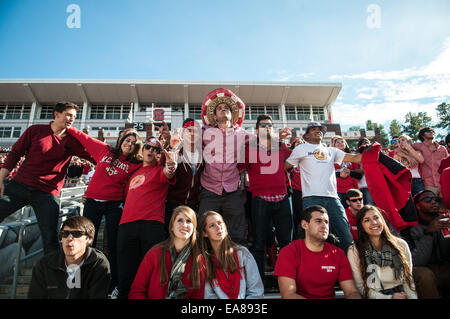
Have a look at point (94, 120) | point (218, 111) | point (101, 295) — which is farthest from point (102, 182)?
point (94, 120)

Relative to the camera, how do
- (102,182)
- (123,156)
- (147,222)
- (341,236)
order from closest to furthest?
1. (147,222)
2. (341,236)
3. (102,182)
4. (123,156)

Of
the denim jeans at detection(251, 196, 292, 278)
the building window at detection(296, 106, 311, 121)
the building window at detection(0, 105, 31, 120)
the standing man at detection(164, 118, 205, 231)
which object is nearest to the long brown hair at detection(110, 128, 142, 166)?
the standing man at detection(164, 118, 205, 231)

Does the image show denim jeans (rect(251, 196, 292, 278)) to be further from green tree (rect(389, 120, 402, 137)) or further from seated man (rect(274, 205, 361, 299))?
green tree (rect(389, 120, 402, 137))

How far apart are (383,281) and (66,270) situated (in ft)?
9.75

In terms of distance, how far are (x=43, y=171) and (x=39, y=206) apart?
0.42 m

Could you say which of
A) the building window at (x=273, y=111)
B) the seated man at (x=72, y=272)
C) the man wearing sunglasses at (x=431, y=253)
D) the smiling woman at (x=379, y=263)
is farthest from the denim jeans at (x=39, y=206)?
the building window at (x=273, y=111)

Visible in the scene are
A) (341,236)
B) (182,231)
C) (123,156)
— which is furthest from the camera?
(123,156)

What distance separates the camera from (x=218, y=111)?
11.1 feet

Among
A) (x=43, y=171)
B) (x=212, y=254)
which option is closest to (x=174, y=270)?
(x=212, y=254)

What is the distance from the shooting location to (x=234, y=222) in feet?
9.12

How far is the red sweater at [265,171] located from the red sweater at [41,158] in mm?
2455

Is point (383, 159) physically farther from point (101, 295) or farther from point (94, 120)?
point (94, 120)
